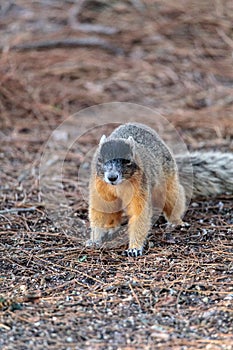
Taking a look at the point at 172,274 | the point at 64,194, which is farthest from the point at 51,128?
the point at 172,274

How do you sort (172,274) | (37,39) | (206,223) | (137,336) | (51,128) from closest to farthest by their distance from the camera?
(137,336), (172,274), (206,223), (51,128), (37,39)

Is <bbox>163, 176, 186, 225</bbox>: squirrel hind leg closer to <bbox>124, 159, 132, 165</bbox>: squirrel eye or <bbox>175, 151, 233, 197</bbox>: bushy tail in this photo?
<bbox>175, 151, 233, 197</bbox>: bushy tail

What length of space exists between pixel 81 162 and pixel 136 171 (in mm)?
2336

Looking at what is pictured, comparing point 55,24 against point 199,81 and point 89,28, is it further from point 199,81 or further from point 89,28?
point 199,81

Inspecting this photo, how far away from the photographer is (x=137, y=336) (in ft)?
13.6

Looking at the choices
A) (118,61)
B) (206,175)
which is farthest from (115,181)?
(118,61)

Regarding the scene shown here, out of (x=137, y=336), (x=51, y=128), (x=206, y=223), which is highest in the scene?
(x=137, y=336)

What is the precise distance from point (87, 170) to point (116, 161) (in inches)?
87.7

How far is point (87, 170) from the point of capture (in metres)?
7.50

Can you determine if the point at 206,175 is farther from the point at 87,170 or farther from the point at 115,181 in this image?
the point at 115,181

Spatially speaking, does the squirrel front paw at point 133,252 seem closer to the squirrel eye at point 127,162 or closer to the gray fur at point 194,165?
the squirrel eye at point 127,162

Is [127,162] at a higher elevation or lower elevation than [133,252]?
higher

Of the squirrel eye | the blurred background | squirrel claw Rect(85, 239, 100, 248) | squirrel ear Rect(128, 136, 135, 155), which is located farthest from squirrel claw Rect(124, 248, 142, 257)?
the blurred background

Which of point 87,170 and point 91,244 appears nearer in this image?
point 91,244
